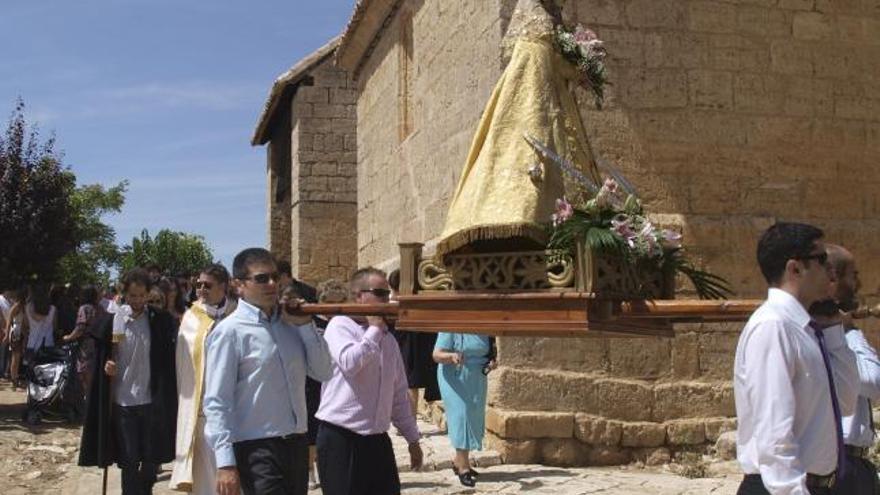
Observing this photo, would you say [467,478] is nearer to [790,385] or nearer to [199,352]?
[199,352]

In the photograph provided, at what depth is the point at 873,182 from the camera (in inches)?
406

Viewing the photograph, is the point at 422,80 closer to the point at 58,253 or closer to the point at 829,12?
the point at 829,12

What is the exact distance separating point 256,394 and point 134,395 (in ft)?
9.11

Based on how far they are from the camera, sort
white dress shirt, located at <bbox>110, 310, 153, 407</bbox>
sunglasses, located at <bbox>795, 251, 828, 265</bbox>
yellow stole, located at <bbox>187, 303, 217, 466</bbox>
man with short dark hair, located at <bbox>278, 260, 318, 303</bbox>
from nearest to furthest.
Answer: sunglasses, located at <bbox>795, 251, 828, 265</bbox>, yellow stole, located at <bbox>187, 303, 217, 466</bbox>, white dress shirt, located at <bbox>110, 310, 153, 407</bbox>, man with short dark hair, located at <bbox>278, 260, 318, 303</bbox>

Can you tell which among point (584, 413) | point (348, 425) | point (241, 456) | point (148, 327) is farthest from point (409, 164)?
point (241, 456)

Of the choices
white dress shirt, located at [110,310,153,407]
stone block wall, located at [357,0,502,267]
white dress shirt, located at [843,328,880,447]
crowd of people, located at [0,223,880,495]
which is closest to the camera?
crowd of people, located at [0,223,880,495]

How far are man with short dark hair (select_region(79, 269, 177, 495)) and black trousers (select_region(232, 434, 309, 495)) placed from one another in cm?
254

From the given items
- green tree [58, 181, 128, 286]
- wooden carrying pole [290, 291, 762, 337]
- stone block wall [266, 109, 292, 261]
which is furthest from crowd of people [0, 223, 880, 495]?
green tree [58, 181, 128, 286]

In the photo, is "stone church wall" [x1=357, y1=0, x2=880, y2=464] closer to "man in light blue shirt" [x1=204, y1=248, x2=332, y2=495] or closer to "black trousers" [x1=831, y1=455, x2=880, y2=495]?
"man in light blue shirt" [x1=204, y1=248, x2=332, y2=495]

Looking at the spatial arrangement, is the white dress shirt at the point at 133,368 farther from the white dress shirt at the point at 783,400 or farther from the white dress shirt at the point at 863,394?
the white dress shirt at the point at 783,400

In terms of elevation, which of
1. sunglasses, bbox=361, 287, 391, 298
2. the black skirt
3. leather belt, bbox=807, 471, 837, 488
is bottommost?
leather belt, bbox=807, 471, 837, 488

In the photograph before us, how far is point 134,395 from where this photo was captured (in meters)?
7.34

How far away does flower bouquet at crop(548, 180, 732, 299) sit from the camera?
4.50 metres

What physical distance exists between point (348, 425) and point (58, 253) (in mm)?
10377
